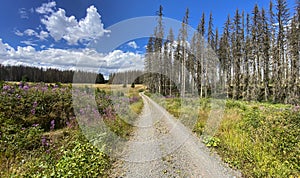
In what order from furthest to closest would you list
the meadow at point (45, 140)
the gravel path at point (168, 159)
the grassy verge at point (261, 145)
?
the gravel path at point (168, 159), the grassy verge at point (261, 145), the meadow at point (45, 140)

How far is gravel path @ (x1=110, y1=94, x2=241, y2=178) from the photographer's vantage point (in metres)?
3.79

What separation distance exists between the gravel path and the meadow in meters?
0.58

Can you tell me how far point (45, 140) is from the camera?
4.40 meters

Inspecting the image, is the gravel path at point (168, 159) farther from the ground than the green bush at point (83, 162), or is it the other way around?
the green bush at point (83, 162)

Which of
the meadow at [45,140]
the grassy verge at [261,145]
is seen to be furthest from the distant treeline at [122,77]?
the grassy verge at [261,145]

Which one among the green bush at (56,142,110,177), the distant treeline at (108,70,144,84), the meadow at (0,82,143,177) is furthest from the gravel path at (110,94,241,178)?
the distant treeline at (108,70,144,84)

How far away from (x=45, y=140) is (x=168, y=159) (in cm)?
351

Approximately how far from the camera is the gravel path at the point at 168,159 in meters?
3.79

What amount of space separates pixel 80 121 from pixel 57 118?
0.99 m

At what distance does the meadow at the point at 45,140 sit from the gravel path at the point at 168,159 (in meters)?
0.58

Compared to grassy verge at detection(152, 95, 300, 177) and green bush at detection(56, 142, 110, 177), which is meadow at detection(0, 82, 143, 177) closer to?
green bush at detection(56, 142, 110, 177)

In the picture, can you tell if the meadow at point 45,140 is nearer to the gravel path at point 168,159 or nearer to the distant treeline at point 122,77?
the gravel path at point 168,159

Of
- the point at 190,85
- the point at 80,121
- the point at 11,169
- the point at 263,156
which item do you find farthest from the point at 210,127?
the point at 190,85

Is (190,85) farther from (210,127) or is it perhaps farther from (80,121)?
(80,121)
